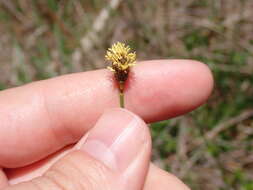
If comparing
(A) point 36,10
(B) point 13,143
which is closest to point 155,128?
(B) point 13,143

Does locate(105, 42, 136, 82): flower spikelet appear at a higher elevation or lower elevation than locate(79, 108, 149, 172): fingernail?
higher

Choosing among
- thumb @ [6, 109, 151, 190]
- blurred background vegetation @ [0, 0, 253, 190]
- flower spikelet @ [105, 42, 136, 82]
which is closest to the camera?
thumb @ [6, 109, 151, 190]

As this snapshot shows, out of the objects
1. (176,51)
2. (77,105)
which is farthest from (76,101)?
(176,51)

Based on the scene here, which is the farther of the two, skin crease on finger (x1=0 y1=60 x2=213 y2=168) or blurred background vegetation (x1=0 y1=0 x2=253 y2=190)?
blurred background vegetation (x1=0 y1=0 x2=253 y2=190)

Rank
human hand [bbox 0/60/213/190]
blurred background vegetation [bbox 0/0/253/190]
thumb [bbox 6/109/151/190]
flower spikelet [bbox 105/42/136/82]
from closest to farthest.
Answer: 1. thumb [bbox 6/109/151/190]
2. flower spikelet [bbox 105/42/136/82]
3. human hand [bbox 0/60/213/190]
4. blurred background vegetation [bbox 0/0/253/190]

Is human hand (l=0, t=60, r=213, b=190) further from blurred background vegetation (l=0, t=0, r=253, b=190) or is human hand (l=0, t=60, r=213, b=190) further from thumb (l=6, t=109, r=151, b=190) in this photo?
blurred background vegetation (l=0, t=0, r=253, b=190)

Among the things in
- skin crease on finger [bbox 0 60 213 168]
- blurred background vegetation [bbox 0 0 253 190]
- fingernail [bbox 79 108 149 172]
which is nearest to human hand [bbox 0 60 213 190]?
skin crease on finger [bbox 0 60 213 168]

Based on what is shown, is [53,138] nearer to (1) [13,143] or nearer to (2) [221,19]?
(1) [13,143]
